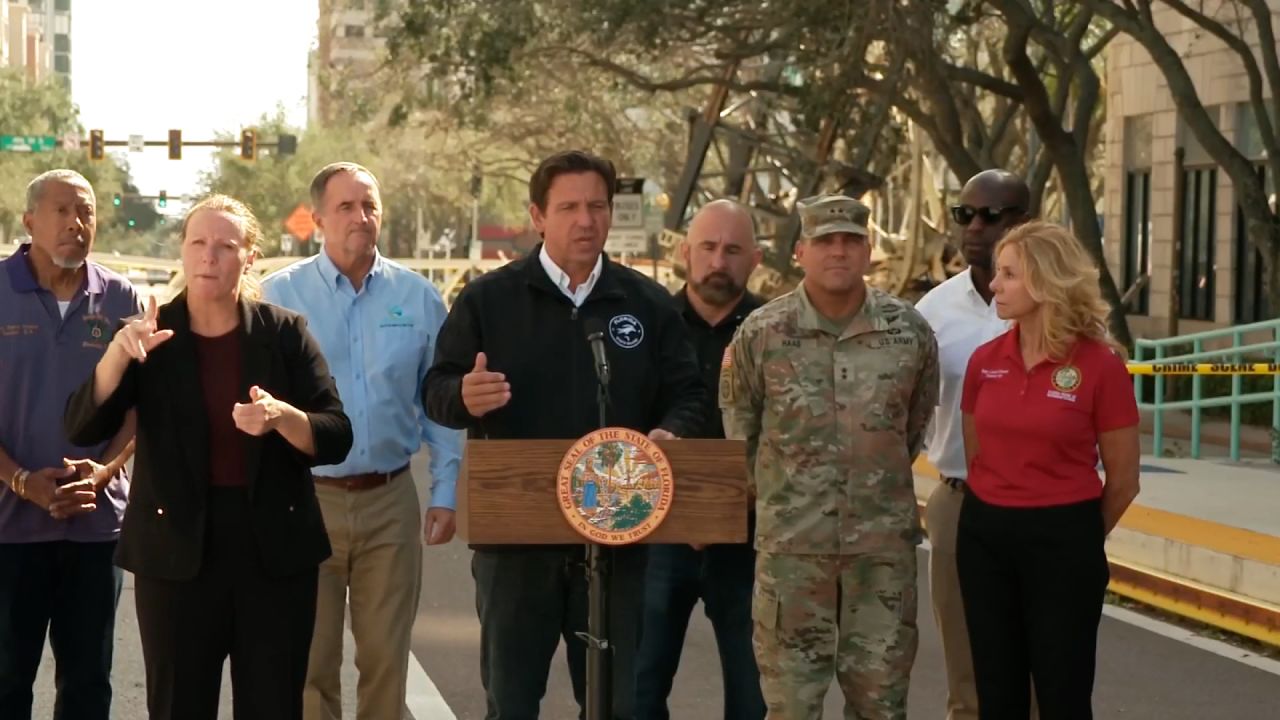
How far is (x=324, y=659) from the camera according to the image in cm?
705

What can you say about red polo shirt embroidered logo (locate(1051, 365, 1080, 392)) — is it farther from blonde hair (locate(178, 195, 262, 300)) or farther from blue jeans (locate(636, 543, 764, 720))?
blonde hair (locate(178, 195, 262, 300))

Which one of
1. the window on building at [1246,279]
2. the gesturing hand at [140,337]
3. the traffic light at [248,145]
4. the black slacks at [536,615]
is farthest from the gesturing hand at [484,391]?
the traffic light at [248,145]

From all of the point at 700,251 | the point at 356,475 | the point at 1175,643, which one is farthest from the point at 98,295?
the point at 1175,643

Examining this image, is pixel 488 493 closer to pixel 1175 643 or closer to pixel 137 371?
pixel 137 371

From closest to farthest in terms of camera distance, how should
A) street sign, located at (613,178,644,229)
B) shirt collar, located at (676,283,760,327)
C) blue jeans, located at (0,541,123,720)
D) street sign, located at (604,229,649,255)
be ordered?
blue jeans, located at (0,541,123,720)
shirt collar, located at (676,283,760,327)
street sign, located at (604,229,649,255)
street sign, located at (613,178,644,229)

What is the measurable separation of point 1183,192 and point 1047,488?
26.2m

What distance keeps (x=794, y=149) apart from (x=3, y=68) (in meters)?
78.2

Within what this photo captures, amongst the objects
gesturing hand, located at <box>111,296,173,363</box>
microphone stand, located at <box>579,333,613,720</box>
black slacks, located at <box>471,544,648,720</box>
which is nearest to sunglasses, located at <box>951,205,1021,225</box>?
black slacks, located at <box>471,544,648,720</box>

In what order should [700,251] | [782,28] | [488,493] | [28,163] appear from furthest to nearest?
[28,163]
[782,28]
[700,251]
[488,493]

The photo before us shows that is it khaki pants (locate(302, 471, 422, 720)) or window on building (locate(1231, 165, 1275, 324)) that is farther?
window on building (locate(1231, 165, 1275, 324))

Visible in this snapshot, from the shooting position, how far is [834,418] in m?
6.39

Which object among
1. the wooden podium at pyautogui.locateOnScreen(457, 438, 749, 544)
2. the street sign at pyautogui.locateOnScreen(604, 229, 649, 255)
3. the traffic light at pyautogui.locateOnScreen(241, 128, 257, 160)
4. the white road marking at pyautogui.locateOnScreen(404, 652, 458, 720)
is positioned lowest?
the white road marking at pyautogui.locateOnScreen(404, 652, 458, 720)

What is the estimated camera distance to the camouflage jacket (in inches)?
250

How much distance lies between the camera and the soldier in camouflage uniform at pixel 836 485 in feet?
20.8
